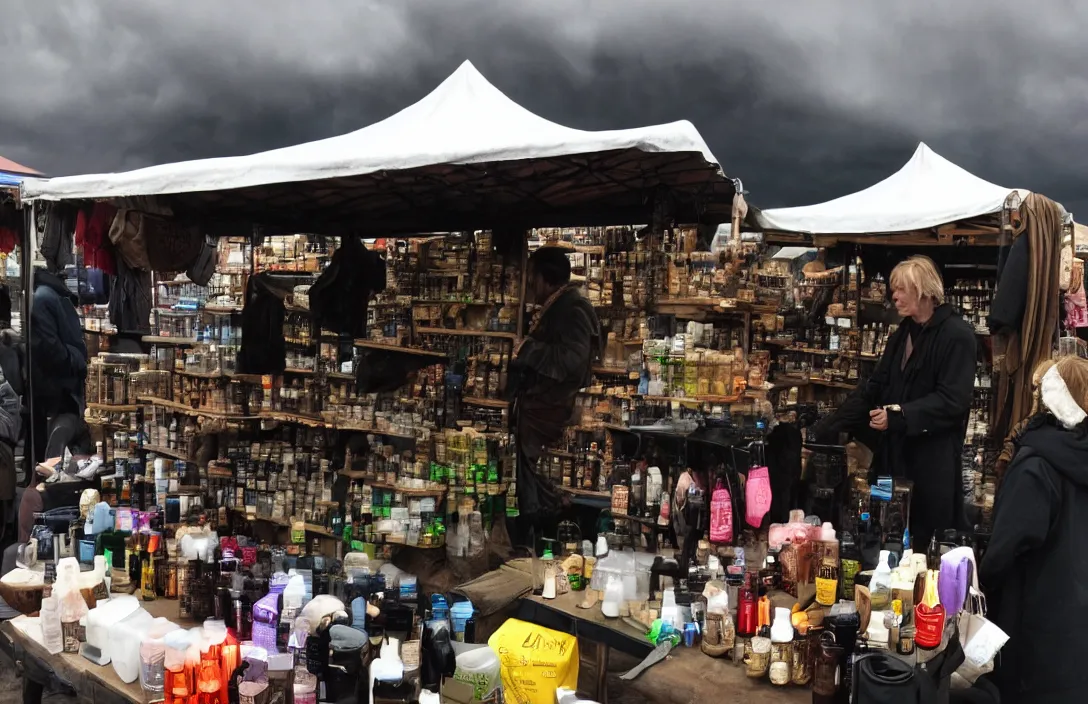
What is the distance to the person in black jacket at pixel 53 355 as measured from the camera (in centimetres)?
550

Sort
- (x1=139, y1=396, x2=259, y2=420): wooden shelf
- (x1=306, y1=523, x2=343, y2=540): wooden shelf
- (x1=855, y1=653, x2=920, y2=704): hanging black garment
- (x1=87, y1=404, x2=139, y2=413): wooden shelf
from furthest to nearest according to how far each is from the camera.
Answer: (x1=87, y1=404, x2=139, y2=413): wooden shelf → (x1=139, y1=396, x2=259, y2=420): wooden shelf → (x1=306, y1=523, x2=343, y2=540): wooden shelf → (x1=855, y1=653, x2=920, y2=704): hanging black garment

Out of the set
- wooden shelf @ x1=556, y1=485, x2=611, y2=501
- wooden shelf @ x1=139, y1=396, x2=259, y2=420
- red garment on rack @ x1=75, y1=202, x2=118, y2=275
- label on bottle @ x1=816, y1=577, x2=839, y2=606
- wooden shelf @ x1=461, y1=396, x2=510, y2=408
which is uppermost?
red garment on rack @ x1=75, y1=202, x2=118, y2=275

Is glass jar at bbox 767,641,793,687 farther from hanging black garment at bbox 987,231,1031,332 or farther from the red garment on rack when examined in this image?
the red garment on rack

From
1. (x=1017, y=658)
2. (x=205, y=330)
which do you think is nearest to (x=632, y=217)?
(x=1017, y=658)

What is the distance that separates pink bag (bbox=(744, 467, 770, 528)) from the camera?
3439 millimetres

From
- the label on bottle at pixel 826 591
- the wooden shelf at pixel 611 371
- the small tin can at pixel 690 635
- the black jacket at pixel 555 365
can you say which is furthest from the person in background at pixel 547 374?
the label on bottle at pixel 826 591

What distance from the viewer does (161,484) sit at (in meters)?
5.26

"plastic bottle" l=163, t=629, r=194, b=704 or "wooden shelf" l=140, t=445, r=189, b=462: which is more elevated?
"plastic bottle" l=163, t=629, r=194, b=704

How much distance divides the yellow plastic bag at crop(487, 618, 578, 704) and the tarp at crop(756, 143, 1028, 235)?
9.03ft

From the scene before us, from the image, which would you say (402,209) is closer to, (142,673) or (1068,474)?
(142,673)

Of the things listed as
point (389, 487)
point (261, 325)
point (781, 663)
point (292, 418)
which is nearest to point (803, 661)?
point (781, 663)

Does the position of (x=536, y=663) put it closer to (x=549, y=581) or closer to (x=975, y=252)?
(x=549, y=581)

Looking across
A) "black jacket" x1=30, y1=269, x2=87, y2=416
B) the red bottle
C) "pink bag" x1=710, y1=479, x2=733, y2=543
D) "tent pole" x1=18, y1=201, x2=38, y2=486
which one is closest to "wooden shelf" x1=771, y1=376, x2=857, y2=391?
"pink bag" x1=710, y1=479, x2=733, y2=543

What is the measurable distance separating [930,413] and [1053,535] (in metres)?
0.96
